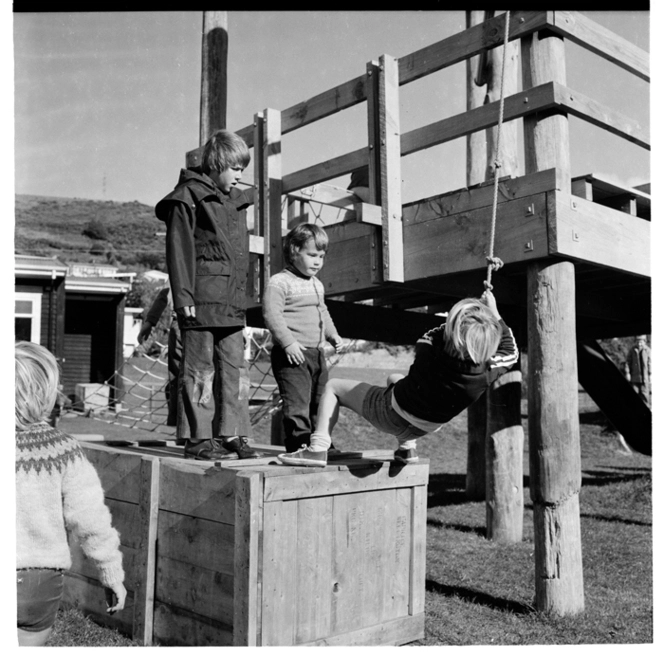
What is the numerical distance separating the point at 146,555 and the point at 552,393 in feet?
9.02

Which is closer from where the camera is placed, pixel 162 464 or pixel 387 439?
pixel 162 464

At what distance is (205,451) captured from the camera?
4.33 metres

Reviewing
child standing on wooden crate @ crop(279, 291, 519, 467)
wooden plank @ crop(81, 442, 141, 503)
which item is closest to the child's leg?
child standing on wooden crate @ crop(279, 291, 519, 467)

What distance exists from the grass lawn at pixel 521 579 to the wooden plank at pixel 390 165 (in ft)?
7.79

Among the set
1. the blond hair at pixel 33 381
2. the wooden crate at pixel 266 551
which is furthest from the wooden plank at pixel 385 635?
the blond hair at pixel 33 381

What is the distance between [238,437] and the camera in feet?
14.6

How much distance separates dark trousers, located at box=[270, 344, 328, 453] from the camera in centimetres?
471

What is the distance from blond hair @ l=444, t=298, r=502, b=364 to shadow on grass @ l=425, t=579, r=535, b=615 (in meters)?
2.18

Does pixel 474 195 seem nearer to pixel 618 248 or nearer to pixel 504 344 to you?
pixel 618 248

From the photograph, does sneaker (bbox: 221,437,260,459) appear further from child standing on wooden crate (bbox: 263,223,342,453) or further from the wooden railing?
the wooden railing

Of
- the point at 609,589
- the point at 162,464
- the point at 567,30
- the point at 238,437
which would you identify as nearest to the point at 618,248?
the point at 567,30

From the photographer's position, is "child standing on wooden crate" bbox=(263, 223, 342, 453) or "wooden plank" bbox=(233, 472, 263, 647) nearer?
"wooden plank" bbox=(233, 472, 263, 647)

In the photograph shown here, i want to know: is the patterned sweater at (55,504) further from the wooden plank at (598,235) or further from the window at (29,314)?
the window at (29,314)

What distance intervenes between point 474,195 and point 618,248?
1082 millimetres
